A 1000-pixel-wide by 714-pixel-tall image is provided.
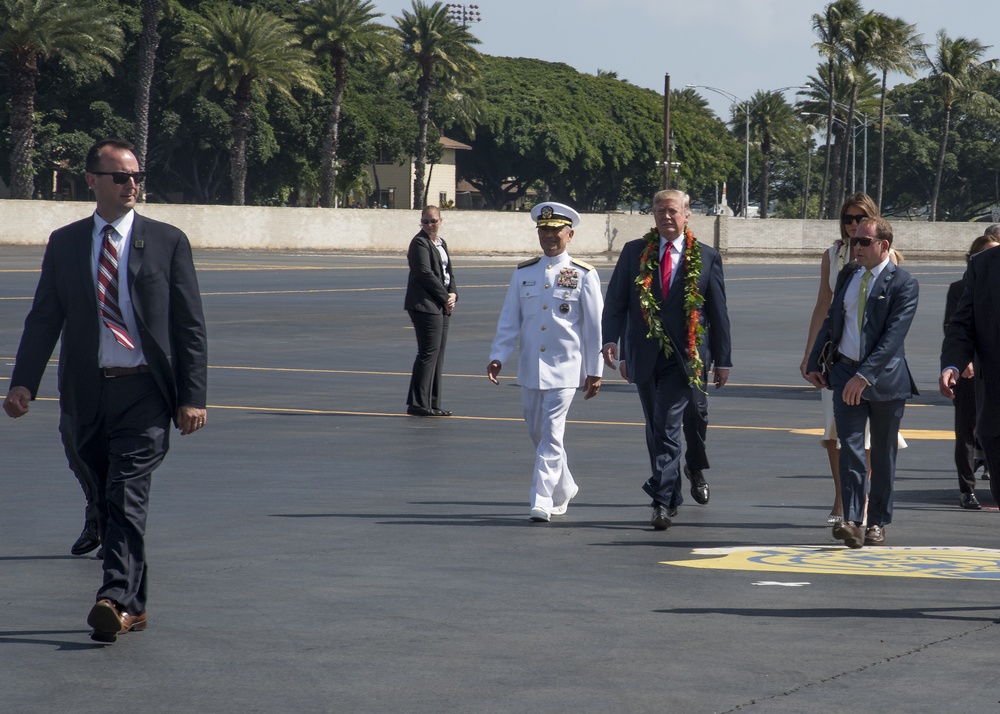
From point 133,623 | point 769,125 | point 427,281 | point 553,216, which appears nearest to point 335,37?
point 769,125

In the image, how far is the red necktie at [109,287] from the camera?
591cm

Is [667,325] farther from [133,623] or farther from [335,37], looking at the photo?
[335,37]

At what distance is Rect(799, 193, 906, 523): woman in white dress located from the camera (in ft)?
27.2

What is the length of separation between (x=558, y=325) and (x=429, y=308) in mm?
5651

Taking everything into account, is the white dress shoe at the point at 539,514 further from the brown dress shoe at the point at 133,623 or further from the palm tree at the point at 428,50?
the palm tree at the point at 428,50

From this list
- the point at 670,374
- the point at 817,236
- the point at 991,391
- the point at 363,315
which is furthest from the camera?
the point at 817,236

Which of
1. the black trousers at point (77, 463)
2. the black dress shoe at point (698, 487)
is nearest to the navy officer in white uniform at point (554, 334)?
the black dress shoe at point (698, 487)

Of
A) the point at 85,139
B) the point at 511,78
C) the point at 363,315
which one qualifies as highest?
the point at 511,78

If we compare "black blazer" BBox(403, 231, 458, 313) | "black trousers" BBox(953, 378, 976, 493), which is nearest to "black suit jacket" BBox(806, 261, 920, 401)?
"black trousers" BBox(953, 378, 976, 493)

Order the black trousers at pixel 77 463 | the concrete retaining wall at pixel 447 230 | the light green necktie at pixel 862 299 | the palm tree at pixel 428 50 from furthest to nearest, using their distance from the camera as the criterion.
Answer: the palm tree at pixel 428 50 < the concrete retaining wall at pixel 447 230 < the light green necktie at pixel 862 299 < the black trousers at pixel 77 463

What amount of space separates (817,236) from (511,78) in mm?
28223

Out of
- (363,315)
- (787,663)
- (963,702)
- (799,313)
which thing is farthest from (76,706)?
(799,313)

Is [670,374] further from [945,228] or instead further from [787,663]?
[945,228]

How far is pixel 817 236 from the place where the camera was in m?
86.4
